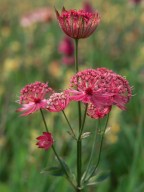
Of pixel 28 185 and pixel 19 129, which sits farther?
pixel 19 129

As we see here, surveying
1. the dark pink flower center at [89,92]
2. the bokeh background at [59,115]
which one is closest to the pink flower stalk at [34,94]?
the dark pink flower center at [89,92]

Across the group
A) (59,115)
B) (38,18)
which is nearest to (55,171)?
(59,115)

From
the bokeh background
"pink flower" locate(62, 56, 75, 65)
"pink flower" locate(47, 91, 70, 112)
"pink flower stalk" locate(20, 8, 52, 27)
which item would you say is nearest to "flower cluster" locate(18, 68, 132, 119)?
"pink flower" locate(47, 91, 70, 112)

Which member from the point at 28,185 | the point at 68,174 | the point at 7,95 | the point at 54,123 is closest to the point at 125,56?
the point at 7,95

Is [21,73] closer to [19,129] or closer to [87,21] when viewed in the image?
[19,129]

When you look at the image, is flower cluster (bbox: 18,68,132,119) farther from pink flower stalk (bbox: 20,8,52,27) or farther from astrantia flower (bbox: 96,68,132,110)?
pink flower stalk (bbox: 20,8,52,27)

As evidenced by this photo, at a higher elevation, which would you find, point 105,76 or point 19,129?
point 19,129

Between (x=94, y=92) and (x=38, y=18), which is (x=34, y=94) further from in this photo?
(x=38, y=18)
